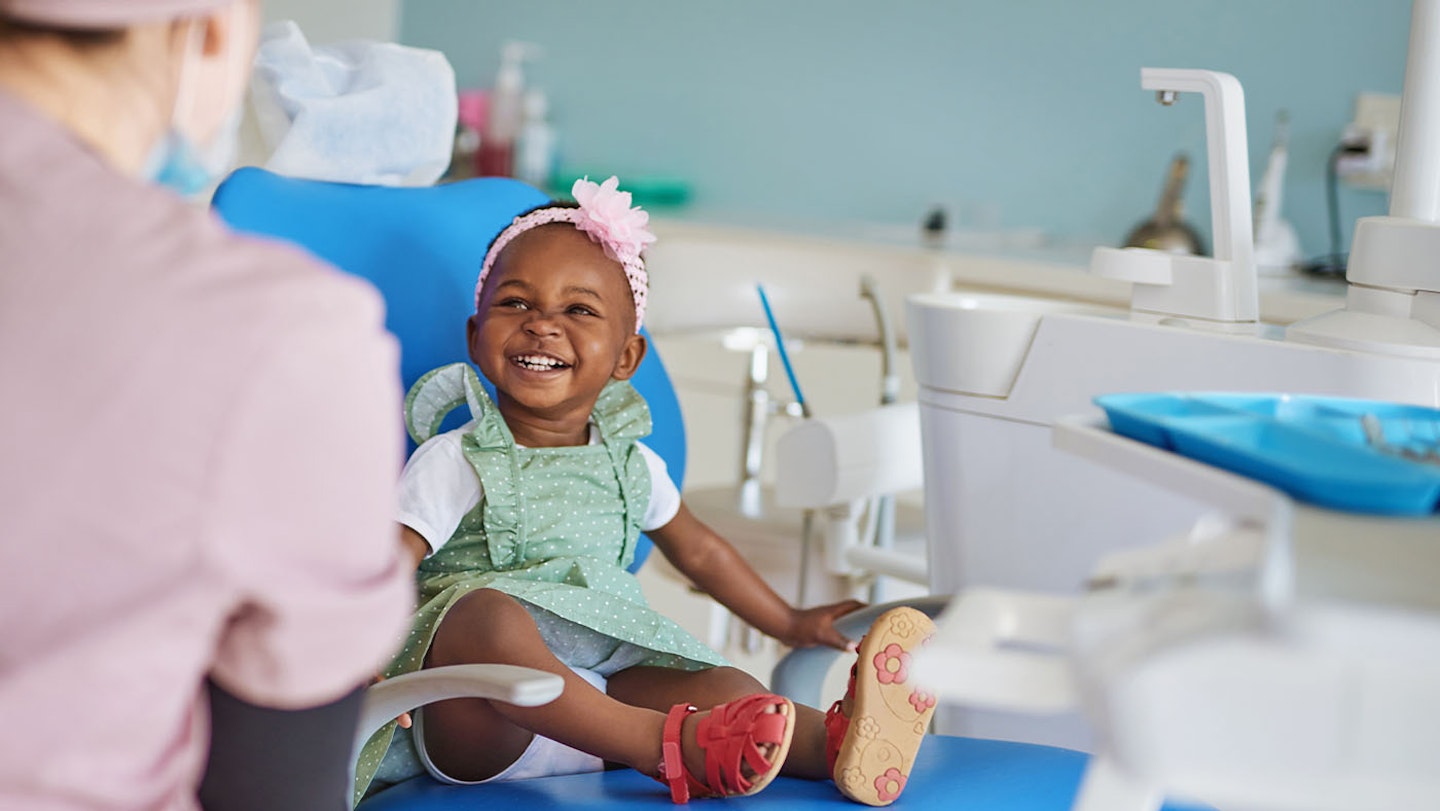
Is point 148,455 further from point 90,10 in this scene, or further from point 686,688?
point 686,688

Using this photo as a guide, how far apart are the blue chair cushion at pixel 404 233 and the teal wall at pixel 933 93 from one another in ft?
5.32

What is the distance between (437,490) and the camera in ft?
4.34

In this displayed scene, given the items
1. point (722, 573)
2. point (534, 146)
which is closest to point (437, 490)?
point (722, 573)

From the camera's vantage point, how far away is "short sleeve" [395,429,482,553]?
1303 millimetres

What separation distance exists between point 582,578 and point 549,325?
0.23 m

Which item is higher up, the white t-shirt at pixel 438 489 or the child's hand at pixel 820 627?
the white t-shirt at pixel 438 489

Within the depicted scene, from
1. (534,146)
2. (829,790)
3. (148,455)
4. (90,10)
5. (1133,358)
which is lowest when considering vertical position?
(829,790)

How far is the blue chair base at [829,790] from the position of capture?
1.12 m

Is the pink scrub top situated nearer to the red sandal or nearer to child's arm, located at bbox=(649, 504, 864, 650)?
the red sandal

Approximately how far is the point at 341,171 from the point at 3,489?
0.87 meters

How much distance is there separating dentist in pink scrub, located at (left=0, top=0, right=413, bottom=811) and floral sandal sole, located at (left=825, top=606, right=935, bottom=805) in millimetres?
597

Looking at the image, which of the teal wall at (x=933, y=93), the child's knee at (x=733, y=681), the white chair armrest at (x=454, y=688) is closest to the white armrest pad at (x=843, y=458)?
the child's knee at (x=733, y=681)

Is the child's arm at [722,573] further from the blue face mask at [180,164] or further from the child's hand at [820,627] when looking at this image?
the blue face mask at [180,164]

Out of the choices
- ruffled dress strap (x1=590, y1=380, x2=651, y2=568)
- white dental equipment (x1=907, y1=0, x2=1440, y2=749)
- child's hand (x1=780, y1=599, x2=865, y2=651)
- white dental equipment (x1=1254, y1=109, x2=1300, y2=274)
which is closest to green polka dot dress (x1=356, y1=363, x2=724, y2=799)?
ruffled dress strap (x1=590, y1=380, x2=651, y2=568)
